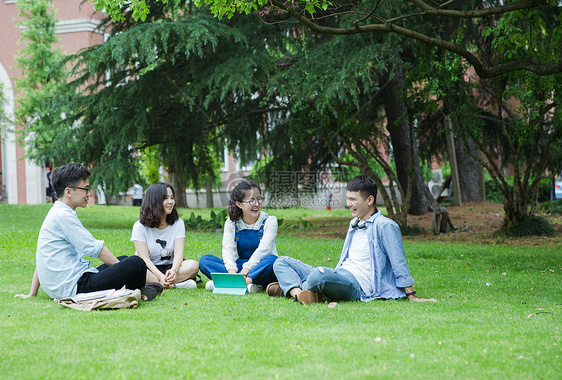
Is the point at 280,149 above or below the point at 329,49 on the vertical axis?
below

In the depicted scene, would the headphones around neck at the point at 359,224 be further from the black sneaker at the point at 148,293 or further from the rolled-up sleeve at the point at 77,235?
the rolled-up sleeve at the point at 77,235

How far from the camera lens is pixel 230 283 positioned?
18.7 feet

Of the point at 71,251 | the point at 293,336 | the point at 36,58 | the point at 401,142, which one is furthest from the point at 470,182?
the point at 36,58

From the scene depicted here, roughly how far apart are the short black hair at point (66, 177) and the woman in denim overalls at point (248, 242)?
5.12ft

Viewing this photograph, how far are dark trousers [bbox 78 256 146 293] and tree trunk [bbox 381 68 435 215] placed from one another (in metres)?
8.70

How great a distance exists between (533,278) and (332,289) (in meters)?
3.10

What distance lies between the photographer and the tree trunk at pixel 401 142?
1369cm

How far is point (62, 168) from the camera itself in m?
4.96

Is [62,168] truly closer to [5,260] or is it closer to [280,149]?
[5,260]

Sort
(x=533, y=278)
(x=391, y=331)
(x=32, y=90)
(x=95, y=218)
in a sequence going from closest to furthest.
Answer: (x=391, y=331)
(x=533, y=278)
(x=95, y=218)
(x=32, y=90)

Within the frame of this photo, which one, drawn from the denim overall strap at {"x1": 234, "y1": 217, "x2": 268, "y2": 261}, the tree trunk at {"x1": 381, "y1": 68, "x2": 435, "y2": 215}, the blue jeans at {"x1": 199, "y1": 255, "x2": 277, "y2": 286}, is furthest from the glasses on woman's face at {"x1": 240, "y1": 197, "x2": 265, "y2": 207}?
the tree trunk at {"x1": 381, "y1": 68, "x2": 435, "y2": 215}

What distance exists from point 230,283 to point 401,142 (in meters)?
9.56

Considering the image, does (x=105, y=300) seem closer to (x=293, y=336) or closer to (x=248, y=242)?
(x=248, y=242)

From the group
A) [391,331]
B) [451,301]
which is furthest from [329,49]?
[391,331]
